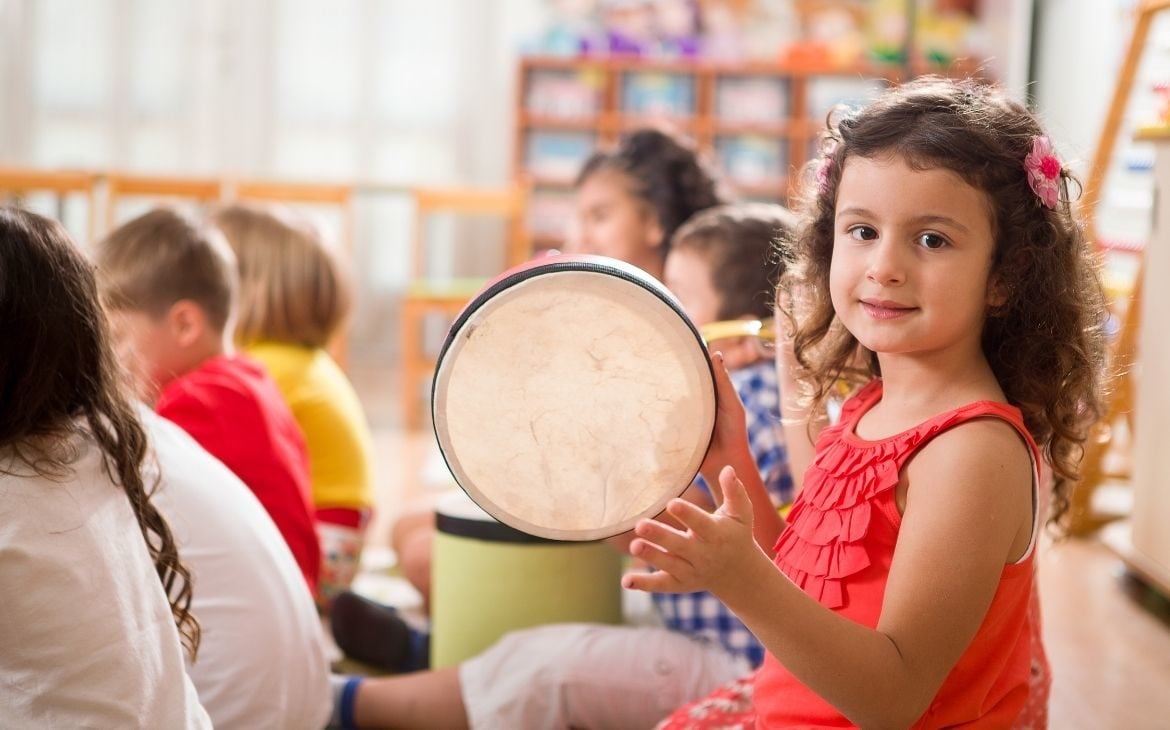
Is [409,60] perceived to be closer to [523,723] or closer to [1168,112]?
[1168,112]

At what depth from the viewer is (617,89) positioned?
574cm

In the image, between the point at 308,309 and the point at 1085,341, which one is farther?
the point at 308,309

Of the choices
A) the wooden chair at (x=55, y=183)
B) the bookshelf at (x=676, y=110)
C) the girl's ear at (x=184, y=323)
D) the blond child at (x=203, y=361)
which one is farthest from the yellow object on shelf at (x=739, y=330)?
the bookshelf at (x=676, y=110)

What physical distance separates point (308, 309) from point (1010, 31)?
3871 millimetres

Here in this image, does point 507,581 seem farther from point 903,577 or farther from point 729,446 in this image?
point 903,577

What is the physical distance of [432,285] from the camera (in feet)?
16.4

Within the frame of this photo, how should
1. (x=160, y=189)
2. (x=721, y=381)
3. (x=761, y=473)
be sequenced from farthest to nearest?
(x=160, y=189) → (x=761, y=473) → (x=721, y=381)

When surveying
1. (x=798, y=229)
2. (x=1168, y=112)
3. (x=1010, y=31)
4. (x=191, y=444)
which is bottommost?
(x=191, y=444)

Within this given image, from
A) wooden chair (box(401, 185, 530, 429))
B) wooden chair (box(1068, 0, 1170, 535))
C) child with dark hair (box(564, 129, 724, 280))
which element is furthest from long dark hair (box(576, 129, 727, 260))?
wooden chair (box(401, 185, 530, 429))

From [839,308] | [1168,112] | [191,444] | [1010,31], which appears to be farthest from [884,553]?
[1010,31]

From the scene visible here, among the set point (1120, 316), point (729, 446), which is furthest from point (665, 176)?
point (729, 446)

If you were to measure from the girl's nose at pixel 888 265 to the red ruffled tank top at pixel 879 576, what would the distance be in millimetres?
112

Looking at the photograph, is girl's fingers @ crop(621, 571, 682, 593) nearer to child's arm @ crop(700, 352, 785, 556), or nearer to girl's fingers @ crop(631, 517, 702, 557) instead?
girl's fingers @ crop(631, 517, 702, 557)

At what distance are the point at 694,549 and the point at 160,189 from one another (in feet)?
14.8
